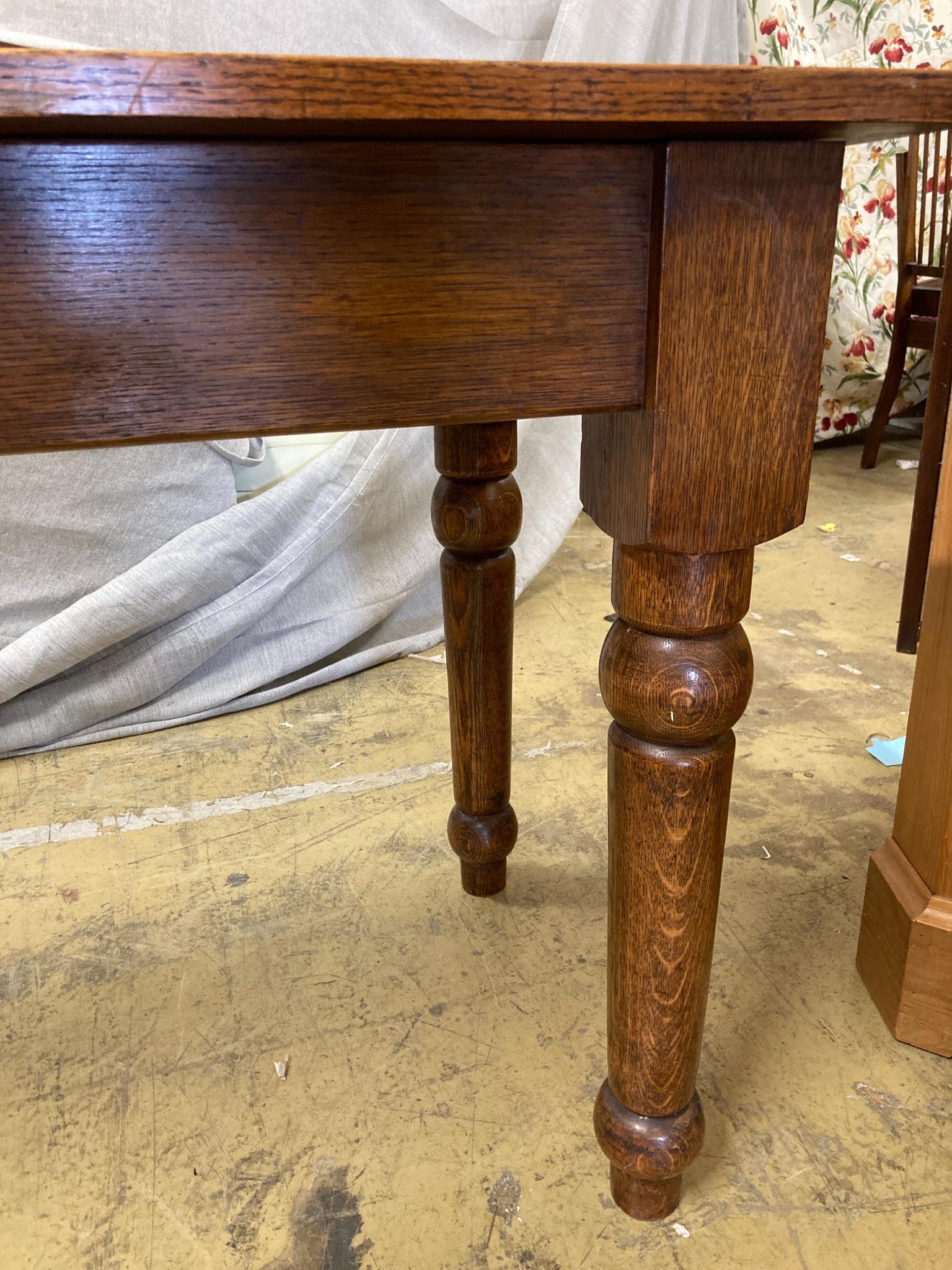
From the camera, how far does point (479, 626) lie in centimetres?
96

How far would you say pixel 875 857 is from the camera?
956 mm

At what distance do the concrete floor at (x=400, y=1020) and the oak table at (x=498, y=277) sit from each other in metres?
0.35

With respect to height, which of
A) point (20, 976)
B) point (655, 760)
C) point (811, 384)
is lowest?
point (20, 976)

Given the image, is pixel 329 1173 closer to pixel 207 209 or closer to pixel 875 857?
pixel 875 857

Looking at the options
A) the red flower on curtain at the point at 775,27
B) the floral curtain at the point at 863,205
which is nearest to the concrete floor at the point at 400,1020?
the floral curtain at the point at 863,205

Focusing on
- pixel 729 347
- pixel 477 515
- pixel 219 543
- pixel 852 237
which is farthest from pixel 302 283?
pixel 852 237

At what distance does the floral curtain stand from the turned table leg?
240cm

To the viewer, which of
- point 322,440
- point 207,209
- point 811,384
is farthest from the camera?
point 322,440

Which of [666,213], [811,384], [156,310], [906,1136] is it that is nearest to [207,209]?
[156,310]

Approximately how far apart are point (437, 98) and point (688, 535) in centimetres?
24

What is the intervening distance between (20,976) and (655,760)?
733mm

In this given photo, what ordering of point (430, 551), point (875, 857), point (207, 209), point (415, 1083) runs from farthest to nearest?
1. point (430, 551)
2. point (875, 857)
3. point (415, 1083)
4. point (207, 209)

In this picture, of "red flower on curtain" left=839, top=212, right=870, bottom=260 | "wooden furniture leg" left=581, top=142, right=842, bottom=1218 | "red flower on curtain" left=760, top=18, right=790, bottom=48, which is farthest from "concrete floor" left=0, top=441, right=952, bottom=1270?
"red flower on curtain" left=760, top=18, right=790, bottom=48

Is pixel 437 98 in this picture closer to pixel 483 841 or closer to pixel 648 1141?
pixel 648 1141
